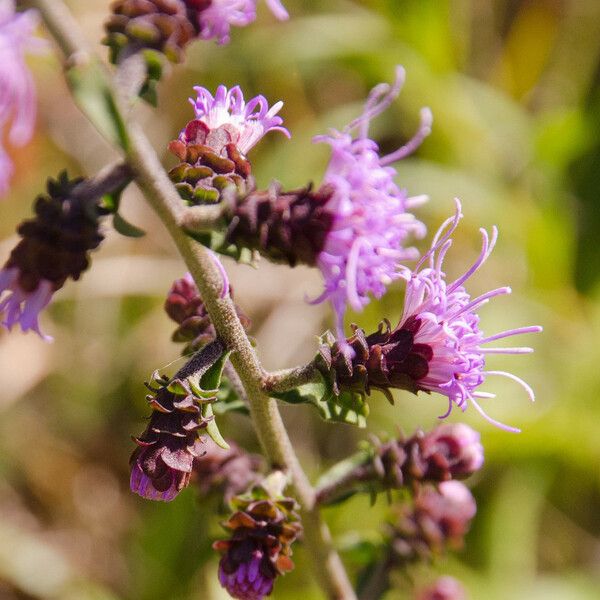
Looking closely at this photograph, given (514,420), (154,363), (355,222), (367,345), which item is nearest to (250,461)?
(367,345)

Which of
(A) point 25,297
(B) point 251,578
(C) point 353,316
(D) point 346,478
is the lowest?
(C) point 353,316

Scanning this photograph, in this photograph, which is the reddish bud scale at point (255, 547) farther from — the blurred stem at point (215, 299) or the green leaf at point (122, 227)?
the green leaf at point (122, 227)

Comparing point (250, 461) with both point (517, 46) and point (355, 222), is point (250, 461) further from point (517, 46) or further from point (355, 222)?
point (517, 46)

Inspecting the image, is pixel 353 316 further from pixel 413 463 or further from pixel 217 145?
pixel 217 145

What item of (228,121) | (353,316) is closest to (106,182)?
(228,121)

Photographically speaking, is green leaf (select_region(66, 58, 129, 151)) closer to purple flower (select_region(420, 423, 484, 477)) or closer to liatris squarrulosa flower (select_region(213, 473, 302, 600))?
liatris squarrulosa flower (select_region(213, 473, 302, 600))

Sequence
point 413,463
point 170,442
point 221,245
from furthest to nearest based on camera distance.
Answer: point 413,463 → point 170,442 → point 221,245

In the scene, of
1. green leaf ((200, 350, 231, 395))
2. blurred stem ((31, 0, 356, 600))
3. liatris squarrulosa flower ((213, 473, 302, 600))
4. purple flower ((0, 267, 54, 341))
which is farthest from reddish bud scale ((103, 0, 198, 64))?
liatris squarrulosa flower ((213, 473, 302, 600))
